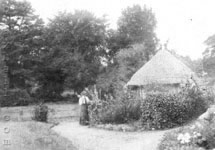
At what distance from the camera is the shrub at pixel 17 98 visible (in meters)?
29.4

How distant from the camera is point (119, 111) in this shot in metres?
12.9

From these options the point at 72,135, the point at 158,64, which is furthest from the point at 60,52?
the point at 72,135

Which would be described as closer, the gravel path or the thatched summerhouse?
the gravel path

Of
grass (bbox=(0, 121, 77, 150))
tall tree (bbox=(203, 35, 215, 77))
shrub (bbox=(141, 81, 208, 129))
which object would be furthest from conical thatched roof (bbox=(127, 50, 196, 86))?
tall tree (bbox=(203, 35, 215, 77))

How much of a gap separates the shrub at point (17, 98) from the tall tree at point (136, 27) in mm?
13435

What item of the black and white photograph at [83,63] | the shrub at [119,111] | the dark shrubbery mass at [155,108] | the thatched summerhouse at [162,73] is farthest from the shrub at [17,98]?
the shrub at [119,111]

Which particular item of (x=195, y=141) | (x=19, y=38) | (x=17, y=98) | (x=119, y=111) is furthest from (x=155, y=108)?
(x=19, y=38)

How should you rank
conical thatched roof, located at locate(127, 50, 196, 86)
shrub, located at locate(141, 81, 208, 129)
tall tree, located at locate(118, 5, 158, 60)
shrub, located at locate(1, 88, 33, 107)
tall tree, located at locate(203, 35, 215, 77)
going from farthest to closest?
tall tree, located at locate(118, 5, 158, 60)
tall tree, located at locate(203, 35, 215, 77)
shrub, located at locate(1, 88, 33, 107)
conical thatched roof, located at locate(127, 50, 196, 86)
shrub, located at locate(141, 81, 208, 129)

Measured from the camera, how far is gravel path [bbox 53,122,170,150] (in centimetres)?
927

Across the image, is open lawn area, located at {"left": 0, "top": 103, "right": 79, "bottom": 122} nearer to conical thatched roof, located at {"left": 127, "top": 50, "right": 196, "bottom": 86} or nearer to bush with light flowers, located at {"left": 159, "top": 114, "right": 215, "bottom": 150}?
conical thatched roof, located at {"left": 127, "top": 50, "right": 196, "bottom": 86}

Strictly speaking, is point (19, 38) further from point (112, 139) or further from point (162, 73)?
point (112, 139)

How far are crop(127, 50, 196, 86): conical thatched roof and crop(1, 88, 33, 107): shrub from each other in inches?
546

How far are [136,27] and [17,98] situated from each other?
17.0 m

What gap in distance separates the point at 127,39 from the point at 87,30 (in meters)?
5.18
